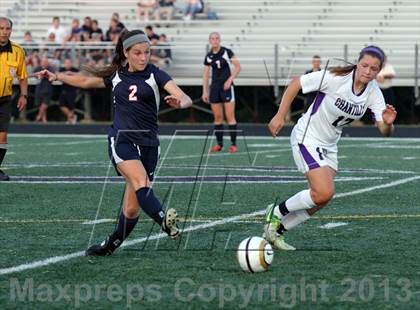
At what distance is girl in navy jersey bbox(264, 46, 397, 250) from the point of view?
8570mm

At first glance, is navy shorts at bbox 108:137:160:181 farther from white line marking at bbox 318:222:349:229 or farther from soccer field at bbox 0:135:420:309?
white line marking at bbox 318:222:349:229

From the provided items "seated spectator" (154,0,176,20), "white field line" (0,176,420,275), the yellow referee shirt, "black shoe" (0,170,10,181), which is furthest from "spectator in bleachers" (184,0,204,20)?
"white field line" (0,176,420,275)

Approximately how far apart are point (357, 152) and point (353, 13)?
11.0 meters

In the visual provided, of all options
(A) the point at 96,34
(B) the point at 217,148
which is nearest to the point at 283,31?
(A) the point at 96,34

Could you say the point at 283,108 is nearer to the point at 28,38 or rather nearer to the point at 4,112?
the point at 4,112

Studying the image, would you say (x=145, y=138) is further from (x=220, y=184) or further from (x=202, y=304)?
(x=220, y=184)

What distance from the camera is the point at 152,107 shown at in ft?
28.0

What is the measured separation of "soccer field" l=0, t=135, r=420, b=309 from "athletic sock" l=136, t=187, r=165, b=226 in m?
0.30

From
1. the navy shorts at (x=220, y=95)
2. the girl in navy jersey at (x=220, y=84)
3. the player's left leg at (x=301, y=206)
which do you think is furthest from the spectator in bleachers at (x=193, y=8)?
the player's left leg at (x=301, y=206)

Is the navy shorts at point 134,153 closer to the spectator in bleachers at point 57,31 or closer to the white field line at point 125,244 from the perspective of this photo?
the white field line at point 125,244

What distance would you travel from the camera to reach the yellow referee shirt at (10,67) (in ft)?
48.6

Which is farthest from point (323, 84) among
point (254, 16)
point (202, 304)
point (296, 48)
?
point (254, 16)

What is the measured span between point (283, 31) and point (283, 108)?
21.8 m

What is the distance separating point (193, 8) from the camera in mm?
31188
